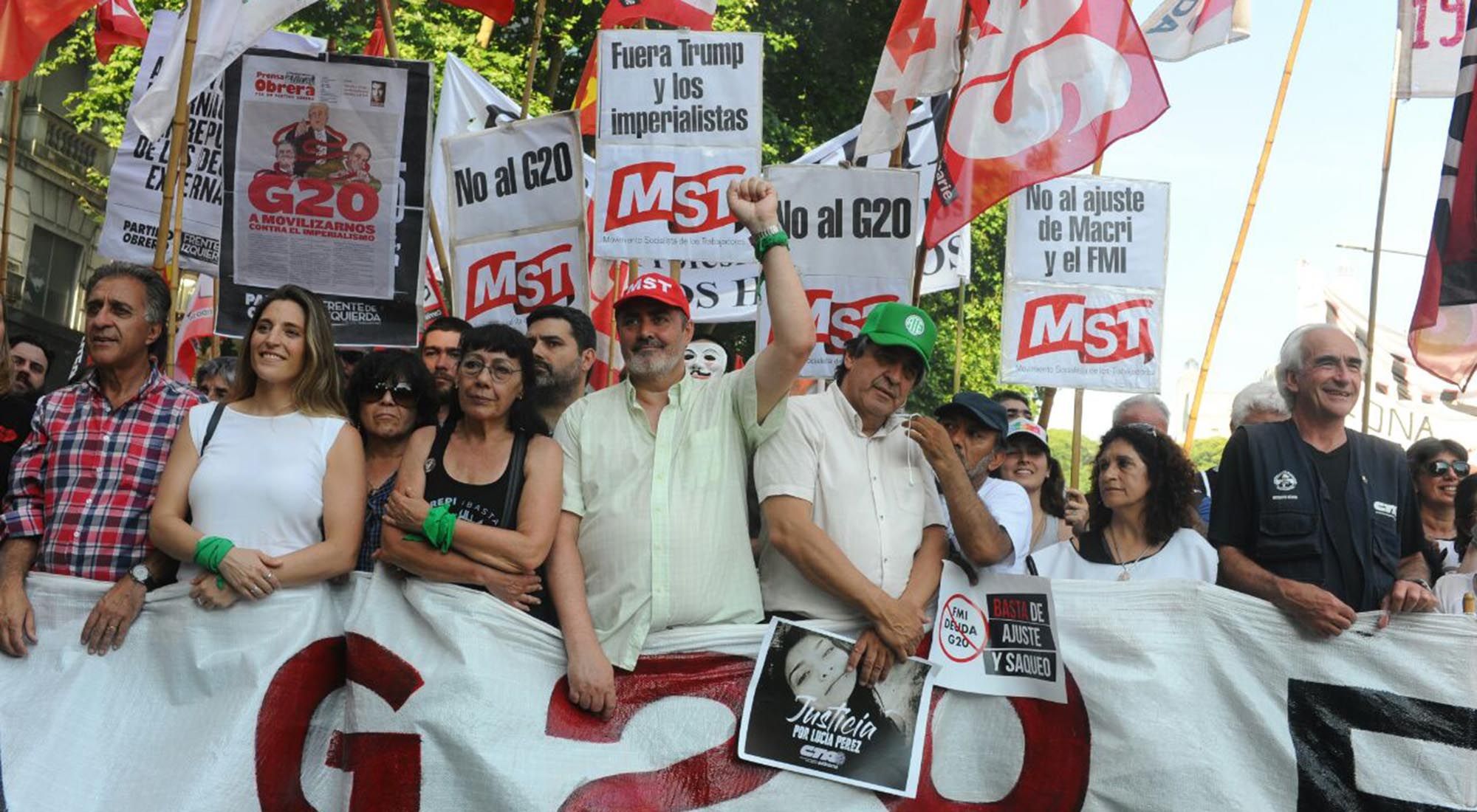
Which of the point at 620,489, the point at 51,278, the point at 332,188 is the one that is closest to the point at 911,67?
the point at 332,188

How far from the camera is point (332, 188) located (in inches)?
309

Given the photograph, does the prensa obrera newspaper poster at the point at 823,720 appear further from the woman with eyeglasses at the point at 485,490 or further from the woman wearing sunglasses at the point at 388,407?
the woman wearing sunglasses at the point at 388,407

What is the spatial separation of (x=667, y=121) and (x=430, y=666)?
4.15 meters

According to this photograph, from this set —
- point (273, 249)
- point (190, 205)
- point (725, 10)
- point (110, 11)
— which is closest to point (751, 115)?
point (273, 249)

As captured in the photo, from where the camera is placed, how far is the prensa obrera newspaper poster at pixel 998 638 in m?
4.81

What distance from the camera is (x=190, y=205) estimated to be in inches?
378

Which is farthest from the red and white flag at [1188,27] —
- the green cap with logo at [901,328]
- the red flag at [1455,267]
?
the green cap with logo at [901,328]

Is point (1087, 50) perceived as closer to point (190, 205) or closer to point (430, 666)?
point (430, 666)

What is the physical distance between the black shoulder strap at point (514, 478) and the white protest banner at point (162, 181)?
5.42m

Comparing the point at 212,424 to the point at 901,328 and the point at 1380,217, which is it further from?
the point at 1380,217

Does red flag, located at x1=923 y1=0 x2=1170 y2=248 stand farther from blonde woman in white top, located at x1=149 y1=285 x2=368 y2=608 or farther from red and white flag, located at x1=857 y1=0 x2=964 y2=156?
blonde woman in white top, located at x1=149 y1=285 x2=368 y2=608

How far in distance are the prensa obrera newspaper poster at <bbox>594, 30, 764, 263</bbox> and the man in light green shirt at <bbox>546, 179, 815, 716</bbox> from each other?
119 inches

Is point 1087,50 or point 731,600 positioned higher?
point 1087,50

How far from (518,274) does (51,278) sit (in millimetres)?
23754
